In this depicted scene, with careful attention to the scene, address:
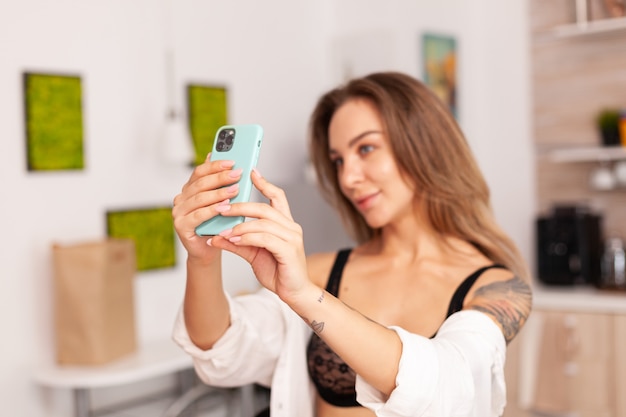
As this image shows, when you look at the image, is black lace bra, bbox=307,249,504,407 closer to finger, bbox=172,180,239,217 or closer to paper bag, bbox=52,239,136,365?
finger, bbox=172,180,239,217

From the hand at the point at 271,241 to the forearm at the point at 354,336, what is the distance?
3 centimetres

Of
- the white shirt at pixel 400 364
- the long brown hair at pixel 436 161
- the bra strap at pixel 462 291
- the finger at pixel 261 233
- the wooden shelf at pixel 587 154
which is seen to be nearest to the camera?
the finger at pixel 261 233

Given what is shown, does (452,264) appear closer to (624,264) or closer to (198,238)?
(198,238)

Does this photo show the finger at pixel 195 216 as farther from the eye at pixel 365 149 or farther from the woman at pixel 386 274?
the eye at pixel 365 149

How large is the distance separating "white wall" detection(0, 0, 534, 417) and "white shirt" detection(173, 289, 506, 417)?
1.20 m

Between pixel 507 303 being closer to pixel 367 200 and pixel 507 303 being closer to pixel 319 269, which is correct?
pixel 367 200

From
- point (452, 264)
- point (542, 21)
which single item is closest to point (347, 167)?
point (452, 264)

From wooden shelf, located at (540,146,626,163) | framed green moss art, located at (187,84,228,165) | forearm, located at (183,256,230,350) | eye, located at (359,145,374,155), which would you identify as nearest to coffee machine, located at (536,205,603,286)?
wooden shelf, located at (540,146,626,163)

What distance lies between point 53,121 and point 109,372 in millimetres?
875

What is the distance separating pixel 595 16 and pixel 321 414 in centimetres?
237

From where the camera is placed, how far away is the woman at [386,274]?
4.48ft

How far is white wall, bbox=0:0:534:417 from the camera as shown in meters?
2.57

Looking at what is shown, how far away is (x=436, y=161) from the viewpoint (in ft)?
5.47

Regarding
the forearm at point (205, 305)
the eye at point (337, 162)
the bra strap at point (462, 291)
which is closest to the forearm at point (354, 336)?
the forearm at point (205, 305)
